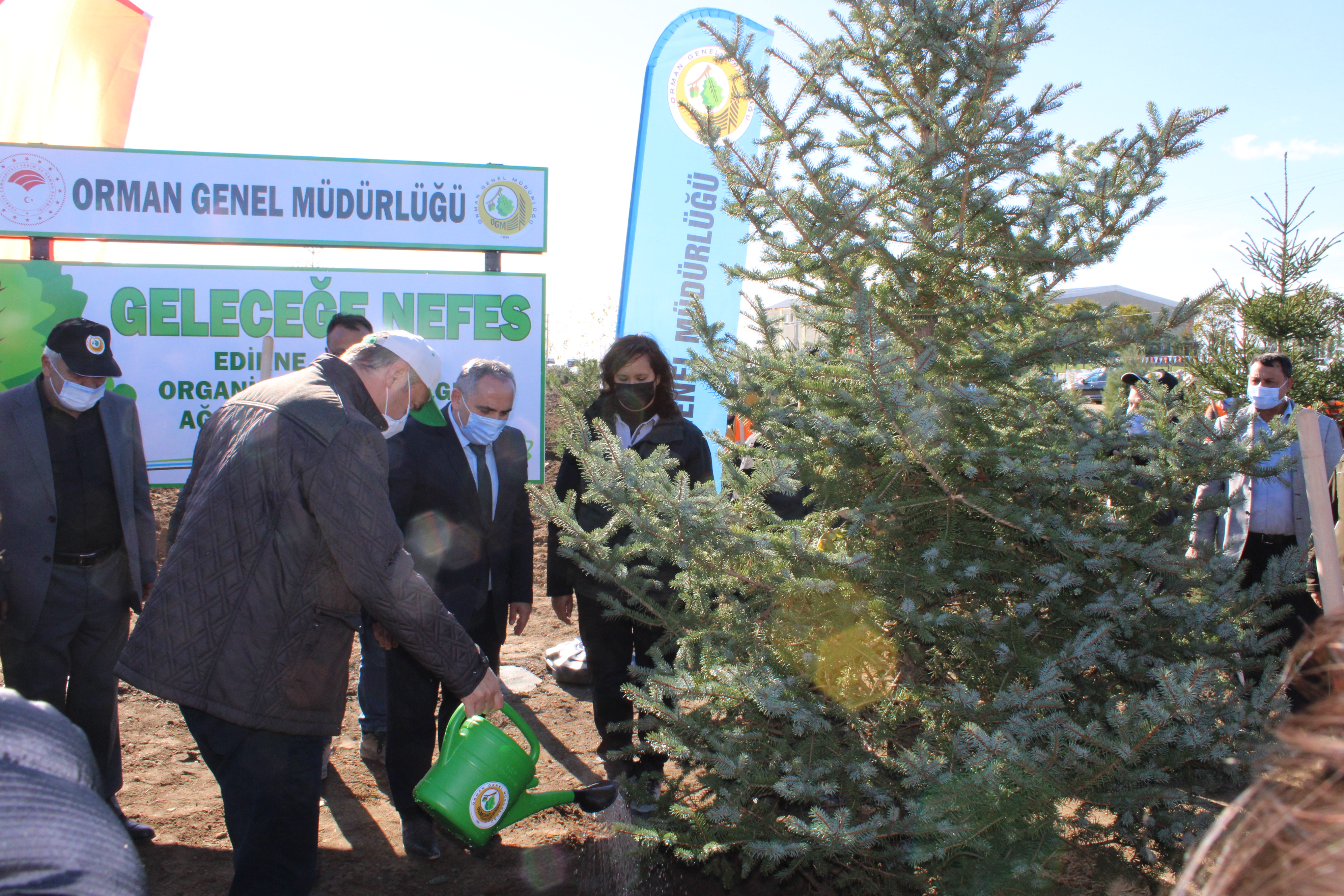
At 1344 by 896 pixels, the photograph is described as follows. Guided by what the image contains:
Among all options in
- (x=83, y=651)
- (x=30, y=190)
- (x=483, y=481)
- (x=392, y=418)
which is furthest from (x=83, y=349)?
(x=30, y=190)

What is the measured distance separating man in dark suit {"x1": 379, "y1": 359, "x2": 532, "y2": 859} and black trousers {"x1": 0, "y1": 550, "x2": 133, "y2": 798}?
117 cm

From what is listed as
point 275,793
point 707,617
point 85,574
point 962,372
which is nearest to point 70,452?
point 85,574

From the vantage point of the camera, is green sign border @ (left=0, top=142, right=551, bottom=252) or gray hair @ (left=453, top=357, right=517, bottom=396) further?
green sign border @ (left=0, top=142, right=551, bottom=252)

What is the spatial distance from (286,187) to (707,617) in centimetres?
548

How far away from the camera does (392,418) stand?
2.94 m

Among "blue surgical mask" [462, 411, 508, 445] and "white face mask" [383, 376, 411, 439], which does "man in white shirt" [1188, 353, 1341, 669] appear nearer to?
"blue surgical mask" [462, 411, 508, 445]

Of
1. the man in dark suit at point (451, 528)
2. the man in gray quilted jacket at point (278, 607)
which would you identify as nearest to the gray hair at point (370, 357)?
the man in gray quilted jacket at point (278, 607)

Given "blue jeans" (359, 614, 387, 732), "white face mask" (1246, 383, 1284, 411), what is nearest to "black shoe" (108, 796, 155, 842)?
"blue jeans" (359, 614, 387, 732)

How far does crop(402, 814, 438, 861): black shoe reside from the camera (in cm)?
313

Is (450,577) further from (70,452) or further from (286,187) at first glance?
(286,187)

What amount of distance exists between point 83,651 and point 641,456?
7.96 feet

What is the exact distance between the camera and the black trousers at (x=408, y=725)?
10.4ft

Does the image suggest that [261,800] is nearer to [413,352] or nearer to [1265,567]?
[413,352]

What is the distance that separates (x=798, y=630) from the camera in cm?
236
